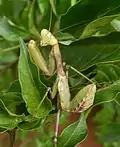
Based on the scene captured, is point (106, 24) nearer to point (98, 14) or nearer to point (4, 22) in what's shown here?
point (98, 14)

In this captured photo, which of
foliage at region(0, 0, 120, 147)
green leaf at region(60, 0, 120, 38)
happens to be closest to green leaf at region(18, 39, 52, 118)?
foliage at region(0, 0, 120, 147)

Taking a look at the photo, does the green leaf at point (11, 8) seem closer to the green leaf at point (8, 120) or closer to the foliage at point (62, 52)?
the foliage at point (62, 52)

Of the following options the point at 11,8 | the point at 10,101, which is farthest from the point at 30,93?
the point at 11,8

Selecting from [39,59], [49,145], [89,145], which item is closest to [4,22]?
[39,59]

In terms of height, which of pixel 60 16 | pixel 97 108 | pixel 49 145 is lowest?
pixel 97 108

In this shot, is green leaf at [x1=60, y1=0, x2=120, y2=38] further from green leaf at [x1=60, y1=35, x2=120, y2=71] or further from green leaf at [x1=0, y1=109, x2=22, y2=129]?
green leaf at [x1=0, y1=109, x2=22, y2=129]

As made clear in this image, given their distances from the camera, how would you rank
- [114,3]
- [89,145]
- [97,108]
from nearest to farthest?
[114,3]
[97,108]
[89,145]

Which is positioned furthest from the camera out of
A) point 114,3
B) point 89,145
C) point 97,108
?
point 89,145
